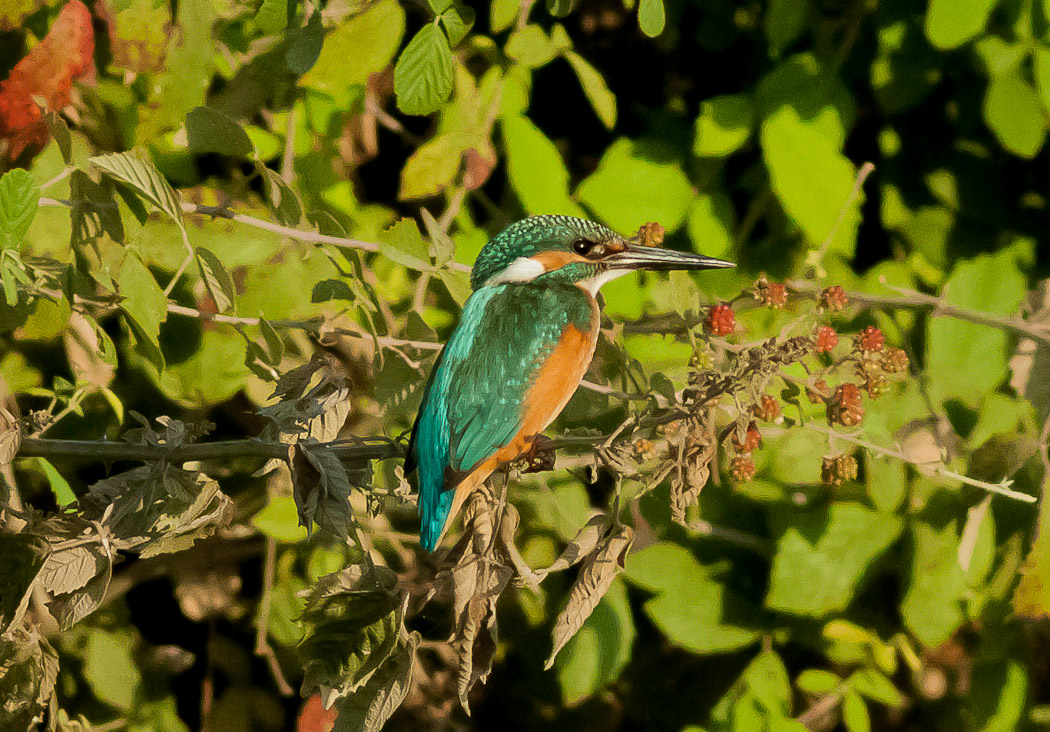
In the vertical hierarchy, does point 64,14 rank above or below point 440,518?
above

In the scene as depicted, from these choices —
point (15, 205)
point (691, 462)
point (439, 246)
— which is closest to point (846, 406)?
point (691, 462)

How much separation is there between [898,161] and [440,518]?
48.9 inches

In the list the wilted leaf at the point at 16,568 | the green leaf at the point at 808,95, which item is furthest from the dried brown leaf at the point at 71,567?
the green leaf at the point at 808,95

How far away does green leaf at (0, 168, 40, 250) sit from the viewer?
2.99 ft

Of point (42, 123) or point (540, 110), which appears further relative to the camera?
point (540, 110)

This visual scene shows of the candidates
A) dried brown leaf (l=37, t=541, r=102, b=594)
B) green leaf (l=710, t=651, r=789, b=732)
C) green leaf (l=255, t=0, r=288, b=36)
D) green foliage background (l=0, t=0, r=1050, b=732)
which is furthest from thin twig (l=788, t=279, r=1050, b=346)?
dried brown leaf (l=37, t=541, r=102, b=594)

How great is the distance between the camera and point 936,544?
1538 mm

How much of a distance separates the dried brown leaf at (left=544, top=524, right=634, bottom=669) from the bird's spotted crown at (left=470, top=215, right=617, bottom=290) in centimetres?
42

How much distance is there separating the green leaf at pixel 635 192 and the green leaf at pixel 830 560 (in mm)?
577

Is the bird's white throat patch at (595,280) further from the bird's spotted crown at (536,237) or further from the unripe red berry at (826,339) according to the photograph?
the unripe red berry at (826,339)

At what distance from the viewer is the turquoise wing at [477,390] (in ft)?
3.73

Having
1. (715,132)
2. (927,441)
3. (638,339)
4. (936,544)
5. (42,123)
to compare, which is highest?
(42,123)

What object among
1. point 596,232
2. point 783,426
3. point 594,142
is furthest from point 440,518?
point 594,142

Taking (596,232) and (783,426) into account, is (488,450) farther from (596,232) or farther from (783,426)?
(783,426)
